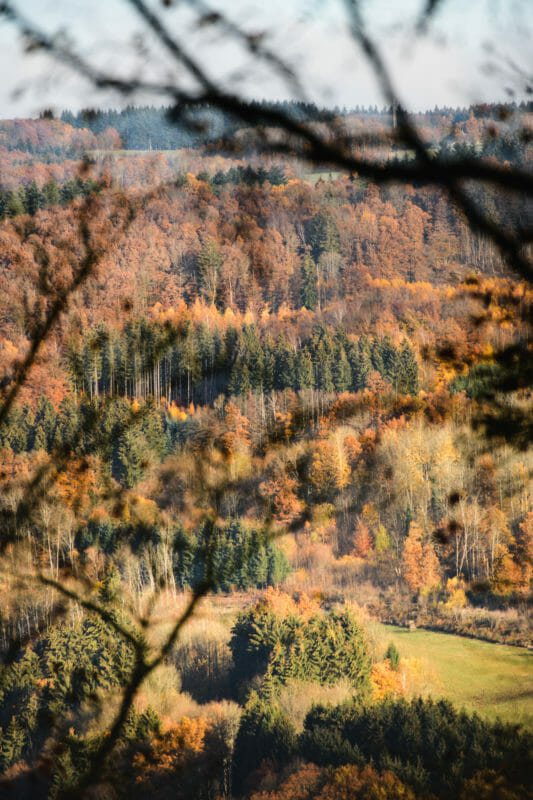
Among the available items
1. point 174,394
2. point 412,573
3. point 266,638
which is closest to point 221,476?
point 174,394

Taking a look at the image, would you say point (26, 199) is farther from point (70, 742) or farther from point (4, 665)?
point (70, 742)

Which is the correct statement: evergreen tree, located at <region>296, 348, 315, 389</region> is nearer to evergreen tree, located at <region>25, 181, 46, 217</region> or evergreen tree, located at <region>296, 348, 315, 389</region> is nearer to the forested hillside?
the forested hillside

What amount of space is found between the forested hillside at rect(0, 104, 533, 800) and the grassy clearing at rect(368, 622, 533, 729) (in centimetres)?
12

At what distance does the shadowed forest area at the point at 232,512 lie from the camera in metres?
3.72

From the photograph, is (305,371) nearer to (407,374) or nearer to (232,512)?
(407,374)

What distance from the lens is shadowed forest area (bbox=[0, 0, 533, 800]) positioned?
372cm

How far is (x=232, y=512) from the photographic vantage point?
4.54m

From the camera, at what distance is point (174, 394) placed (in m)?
4.82

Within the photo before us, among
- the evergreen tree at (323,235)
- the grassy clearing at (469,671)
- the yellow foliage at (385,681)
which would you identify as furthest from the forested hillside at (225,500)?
the evergreen tree at (323,235)

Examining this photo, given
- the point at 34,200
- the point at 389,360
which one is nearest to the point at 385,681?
the point at 389,360

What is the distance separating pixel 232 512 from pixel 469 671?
1978 mm

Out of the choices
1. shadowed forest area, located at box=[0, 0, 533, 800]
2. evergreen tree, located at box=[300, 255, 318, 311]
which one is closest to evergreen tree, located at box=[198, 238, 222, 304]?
shadowed forest area, located at box=[0, 0, 533, 800]

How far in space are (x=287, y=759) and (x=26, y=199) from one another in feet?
14.9

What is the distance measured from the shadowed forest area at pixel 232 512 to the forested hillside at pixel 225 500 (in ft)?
0.07
